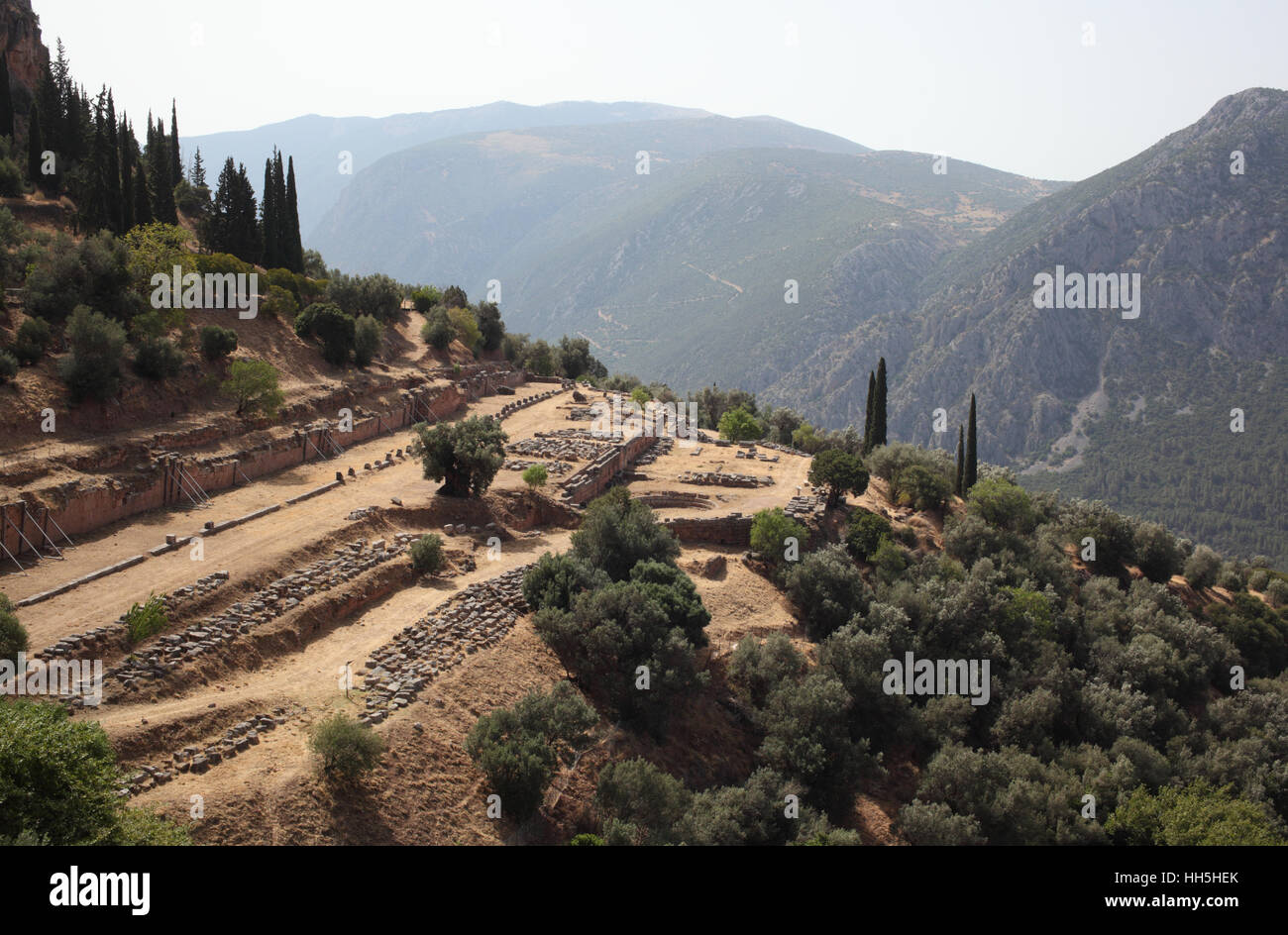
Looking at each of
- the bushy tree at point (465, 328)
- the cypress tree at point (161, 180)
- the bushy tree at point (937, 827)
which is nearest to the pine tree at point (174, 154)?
the cypress tree at point (161, 180)

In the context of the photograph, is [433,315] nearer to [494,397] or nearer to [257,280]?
[494,397]

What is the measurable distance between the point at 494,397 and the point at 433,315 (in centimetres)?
613

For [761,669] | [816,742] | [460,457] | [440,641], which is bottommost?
[816,742]

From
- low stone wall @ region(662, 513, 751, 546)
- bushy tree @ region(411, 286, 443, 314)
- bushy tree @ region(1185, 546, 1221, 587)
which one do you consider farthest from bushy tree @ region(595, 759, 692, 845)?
bushy tree @ region(411, 286, 443, 314)

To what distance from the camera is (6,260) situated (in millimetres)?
31594

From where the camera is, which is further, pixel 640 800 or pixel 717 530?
pixel 717 530

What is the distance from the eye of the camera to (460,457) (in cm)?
3025

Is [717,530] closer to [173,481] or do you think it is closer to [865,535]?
[865,535]

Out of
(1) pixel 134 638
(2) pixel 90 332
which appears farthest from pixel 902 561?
(2) pixel 90 332

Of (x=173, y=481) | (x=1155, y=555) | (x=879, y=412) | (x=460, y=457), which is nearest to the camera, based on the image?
(x=173, y=481)

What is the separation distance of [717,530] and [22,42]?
167ft

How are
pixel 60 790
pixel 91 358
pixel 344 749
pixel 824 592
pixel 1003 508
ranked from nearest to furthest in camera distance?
pixel 60 790 < pixel 344 749 < pixel 91 358 < pixel 824 592 < pixel 1003 508

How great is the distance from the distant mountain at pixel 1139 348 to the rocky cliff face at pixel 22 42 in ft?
298

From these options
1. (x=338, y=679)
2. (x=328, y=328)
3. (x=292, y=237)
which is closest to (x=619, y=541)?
(x=338, y=679)
